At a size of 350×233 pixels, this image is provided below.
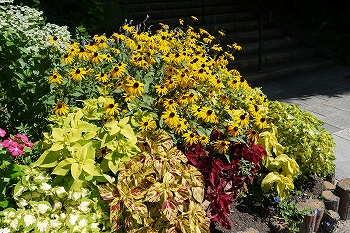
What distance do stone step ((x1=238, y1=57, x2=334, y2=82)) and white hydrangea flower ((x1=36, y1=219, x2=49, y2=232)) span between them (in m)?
5.52

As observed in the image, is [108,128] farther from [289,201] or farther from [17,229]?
[289,201]

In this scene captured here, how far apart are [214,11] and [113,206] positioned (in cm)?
762

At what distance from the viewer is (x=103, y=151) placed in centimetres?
277

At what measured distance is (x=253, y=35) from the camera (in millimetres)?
8820

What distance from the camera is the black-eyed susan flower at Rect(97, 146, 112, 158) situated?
2.76 metres

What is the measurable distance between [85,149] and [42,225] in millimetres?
523

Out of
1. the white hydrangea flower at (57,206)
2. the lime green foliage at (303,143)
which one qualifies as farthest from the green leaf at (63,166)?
the lime green foliage at (303,143)

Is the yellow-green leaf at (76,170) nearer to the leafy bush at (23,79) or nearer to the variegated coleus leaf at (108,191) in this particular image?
the variegated coleus leaf at (108,191)

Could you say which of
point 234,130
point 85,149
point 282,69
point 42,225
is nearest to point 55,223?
point 42,225

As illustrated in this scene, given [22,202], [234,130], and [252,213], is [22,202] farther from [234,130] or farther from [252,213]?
[252,213]

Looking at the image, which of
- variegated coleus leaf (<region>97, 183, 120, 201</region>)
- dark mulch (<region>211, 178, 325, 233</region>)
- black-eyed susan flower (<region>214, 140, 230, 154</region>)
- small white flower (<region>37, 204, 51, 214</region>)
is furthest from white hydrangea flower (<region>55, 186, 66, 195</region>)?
dark mulch (<region>211, 178, 325, 233</region>)

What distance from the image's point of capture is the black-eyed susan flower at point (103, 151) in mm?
2762

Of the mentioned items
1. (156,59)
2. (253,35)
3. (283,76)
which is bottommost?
(283,76)

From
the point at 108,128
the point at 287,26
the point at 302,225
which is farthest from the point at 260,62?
the point at 108,128
